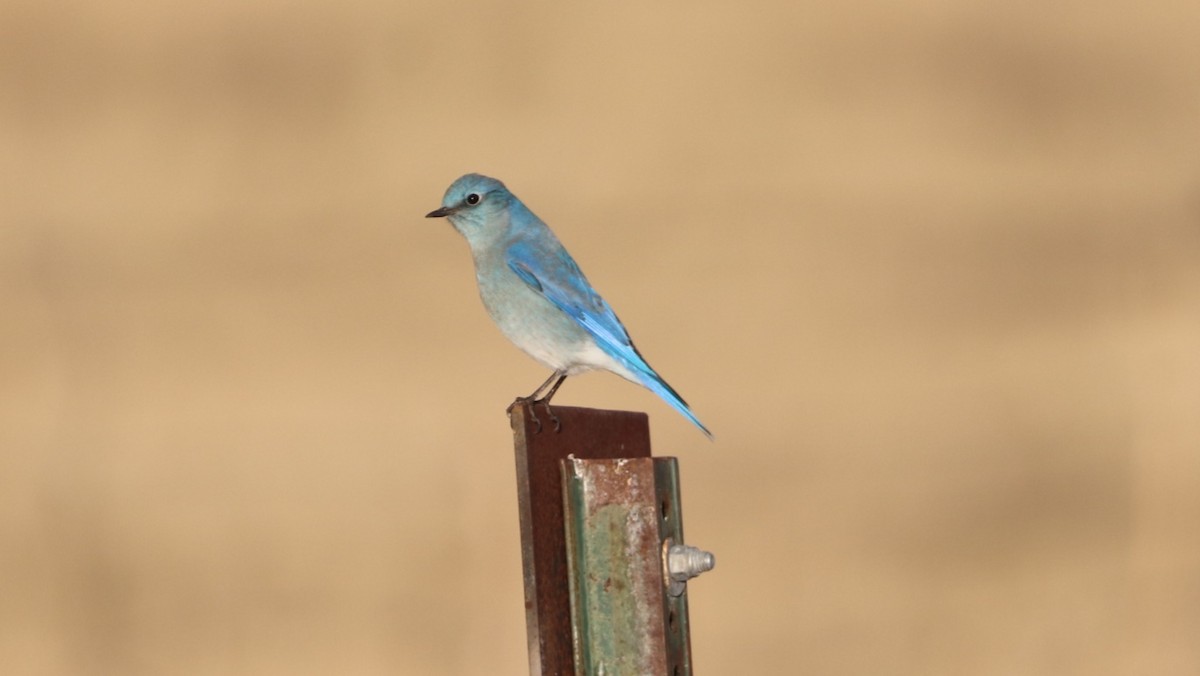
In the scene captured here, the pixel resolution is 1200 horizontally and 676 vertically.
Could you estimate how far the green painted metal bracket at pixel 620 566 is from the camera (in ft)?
7.09

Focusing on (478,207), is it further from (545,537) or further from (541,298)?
(545,537)

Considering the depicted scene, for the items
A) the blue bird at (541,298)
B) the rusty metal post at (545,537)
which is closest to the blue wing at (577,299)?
the blue bird at (541,298)

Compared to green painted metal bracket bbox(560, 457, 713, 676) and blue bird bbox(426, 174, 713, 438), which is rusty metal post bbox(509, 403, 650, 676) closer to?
green painted metal bracket bbox(560, 457, 713, 676)

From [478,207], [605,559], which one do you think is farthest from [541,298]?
[605,559]

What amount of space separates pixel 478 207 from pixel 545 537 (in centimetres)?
254

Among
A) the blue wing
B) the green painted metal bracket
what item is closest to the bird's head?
the blue wing

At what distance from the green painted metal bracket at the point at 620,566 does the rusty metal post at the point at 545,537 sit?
0.7 inches

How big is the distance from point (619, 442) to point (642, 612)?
15.5 inches

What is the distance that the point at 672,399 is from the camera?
381 cm

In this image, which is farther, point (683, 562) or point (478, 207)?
point (478, 207)

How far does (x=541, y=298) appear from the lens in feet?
13.7

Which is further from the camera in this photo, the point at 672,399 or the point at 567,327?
the point at 567,327

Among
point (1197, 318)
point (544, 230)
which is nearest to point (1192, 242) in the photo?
point (1197, 318)

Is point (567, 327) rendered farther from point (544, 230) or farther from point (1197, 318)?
point (1197, 318)
